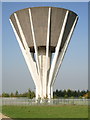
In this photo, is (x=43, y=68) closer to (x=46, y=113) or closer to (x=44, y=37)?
(x=44, y=37)

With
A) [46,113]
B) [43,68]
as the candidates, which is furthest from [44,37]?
[46,113]

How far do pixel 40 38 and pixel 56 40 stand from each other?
2.71 m

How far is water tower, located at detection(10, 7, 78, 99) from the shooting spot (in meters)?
39.2

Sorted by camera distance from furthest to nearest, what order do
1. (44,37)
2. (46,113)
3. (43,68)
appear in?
(43,68), (44,37), (46,113)

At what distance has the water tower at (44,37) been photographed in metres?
39.2

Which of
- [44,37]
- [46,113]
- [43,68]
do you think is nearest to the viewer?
[46,113]

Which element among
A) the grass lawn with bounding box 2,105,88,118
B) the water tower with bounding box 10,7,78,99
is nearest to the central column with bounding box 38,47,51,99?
the water tower with bounding box 10,7,78,99

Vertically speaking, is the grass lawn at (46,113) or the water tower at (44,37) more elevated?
the water tower at (44,37)

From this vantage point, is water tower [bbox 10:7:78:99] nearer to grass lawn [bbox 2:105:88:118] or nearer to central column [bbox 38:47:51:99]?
central column [bbox 38:47:51:99]

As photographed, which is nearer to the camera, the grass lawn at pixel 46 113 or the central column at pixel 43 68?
the grass lawn at pixel 46 113

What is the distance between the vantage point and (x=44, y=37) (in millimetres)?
40438

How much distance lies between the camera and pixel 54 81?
1633 inches

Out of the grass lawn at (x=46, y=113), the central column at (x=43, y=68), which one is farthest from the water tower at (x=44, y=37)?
the grass lawn at (x=46, y=113)

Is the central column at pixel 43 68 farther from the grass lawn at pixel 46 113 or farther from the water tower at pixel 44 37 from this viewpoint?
the grass lawn at pixel 46 113
